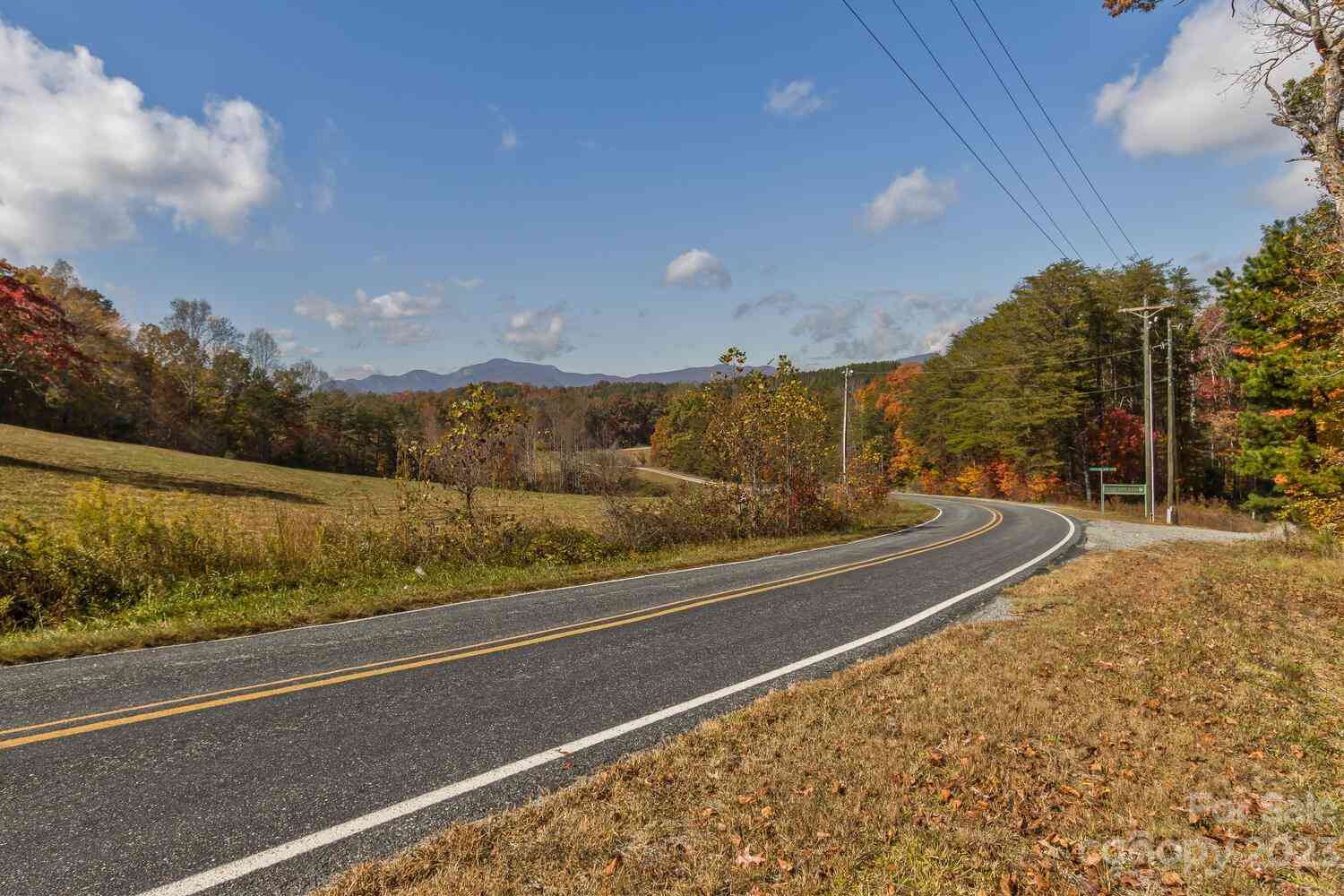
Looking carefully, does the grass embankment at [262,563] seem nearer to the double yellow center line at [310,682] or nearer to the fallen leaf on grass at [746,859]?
the double yellow center line at [310,682]

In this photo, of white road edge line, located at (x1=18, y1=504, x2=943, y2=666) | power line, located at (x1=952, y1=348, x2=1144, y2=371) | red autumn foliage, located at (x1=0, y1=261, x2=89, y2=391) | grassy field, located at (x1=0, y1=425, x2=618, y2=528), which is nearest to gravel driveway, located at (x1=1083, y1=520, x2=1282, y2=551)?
white road edge line, located at (x1=18, y1=504, x2=943, y2=666)

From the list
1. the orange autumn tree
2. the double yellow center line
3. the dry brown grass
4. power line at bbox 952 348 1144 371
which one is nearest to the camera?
the double yellow center line

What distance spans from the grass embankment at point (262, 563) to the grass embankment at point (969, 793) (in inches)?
258

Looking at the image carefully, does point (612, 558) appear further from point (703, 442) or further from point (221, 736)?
point (221, 736)

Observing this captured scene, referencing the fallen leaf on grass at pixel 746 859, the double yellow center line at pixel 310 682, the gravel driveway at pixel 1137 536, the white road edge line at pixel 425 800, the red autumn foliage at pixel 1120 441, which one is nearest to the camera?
the white road edge line at pixel 425 800

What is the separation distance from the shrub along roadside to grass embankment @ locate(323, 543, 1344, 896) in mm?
6587

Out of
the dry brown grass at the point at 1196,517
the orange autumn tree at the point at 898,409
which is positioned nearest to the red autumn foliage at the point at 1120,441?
the dry brown grass at the point at 1196,517

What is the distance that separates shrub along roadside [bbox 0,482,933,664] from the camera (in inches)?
327

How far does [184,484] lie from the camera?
29.4 meters

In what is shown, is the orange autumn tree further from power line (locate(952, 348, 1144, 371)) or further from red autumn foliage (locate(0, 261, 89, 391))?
red autumn foliage (locate(0, 261, 89, 391))

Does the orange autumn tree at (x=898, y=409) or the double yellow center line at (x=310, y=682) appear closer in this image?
the double yellow center line at (x=310, y=682)

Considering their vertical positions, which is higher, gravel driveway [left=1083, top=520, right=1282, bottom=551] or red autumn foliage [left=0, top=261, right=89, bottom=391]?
→ red autumn foliage [left=0, top=261, right=89, bottom=391]

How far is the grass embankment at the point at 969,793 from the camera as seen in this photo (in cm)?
315

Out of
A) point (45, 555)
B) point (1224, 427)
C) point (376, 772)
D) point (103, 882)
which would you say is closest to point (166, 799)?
point (103, 882)
